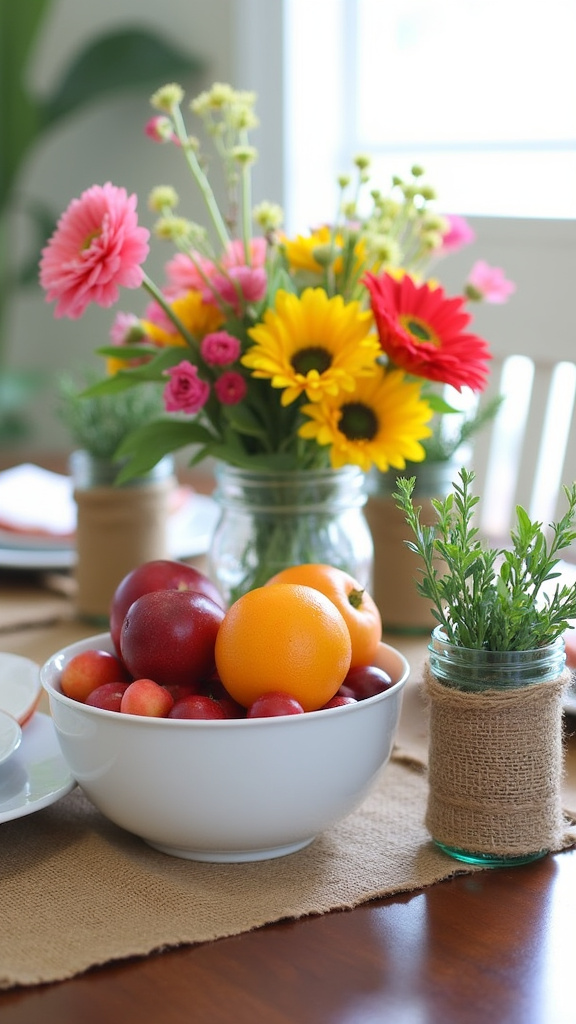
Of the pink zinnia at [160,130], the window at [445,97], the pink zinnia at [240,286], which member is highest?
the window at [445,97]

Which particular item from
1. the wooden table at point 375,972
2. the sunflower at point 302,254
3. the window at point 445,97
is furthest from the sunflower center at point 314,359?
the window at point 445,97

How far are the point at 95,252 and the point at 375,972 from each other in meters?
0.55

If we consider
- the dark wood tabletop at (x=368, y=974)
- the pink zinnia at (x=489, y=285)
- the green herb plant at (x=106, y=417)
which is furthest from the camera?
the green herb plant at (x=106, y=417)

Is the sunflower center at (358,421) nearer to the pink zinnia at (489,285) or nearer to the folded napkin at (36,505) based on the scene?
the pink zinnia at (489,285)

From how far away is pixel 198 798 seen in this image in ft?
2.29

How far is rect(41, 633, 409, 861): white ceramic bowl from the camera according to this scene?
2.26 feet

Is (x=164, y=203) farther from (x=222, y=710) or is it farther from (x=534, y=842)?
(x=534, y=842)

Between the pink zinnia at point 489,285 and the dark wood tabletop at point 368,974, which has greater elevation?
the pink zinnia at point 489,285

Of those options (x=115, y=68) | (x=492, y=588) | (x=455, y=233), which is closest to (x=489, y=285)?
(x=455, y=233)

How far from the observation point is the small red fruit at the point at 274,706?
693 millimetres

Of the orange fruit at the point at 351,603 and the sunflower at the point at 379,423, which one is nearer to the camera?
the orange fruit at the point at 351,603

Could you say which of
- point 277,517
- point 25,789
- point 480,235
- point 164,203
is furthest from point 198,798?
point 480,235

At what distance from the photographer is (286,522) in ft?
3.49

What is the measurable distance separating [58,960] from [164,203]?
67 centimetres
